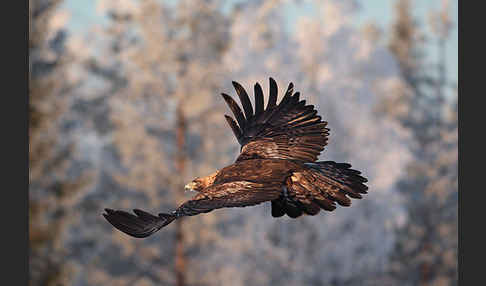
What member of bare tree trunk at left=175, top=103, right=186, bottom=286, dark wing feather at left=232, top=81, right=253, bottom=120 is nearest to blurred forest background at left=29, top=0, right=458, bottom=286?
bare tree trunk at left=175, top=103, right=186, bottom=286

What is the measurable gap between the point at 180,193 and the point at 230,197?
1430 cm

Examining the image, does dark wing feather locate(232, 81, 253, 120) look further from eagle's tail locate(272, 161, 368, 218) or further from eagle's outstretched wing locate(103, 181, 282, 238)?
eagle's outstretched wing locate(103, 181, 282, 238)

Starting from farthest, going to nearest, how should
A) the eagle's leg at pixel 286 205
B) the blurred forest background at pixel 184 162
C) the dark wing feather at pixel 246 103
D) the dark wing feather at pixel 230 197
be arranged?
the blurred forest background at pixel 184 162
the dark wing feather at pixel 246 103
the eagle's leg at pixel 286 205
the dark wing feather at pixel 230 197

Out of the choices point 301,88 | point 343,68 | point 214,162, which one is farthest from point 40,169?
point 343,68

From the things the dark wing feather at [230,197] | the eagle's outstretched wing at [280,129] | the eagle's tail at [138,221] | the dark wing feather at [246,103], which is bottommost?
the eagle's tail at [138,221]

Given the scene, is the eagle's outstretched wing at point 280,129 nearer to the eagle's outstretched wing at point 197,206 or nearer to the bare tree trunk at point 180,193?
the eagle's outstretched wing at point 197,206

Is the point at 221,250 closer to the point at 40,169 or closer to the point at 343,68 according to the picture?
the point at 40,169

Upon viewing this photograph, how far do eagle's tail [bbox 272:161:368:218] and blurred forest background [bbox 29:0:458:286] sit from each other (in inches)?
477

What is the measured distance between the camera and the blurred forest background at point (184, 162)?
19250 mm

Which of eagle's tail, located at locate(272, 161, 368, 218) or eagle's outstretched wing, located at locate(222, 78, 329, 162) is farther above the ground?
eagle's outstretched wing, located at locate(222, 78, 329, 162)

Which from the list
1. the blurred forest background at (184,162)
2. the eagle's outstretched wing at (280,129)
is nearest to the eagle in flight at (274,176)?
the eagle's outstretched wing at (280,129)

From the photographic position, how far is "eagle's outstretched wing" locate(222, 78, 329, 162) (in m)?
7.69

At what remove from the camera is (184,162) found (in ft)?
68.3

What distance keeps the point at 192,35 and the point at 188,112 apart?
2.40m
